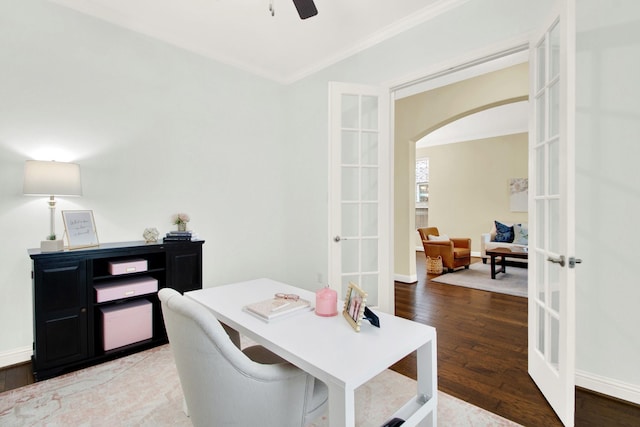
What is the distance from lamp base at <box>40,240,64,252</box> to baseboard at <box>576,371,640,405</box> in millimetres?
3669

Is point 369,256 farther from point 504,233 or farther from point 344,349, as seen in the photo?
point 504,233

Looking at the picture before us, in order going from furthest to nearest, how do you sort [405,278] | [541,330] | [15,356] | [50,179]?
1. [405,278]
2. [15,356]
3. [50,179]
4. [541,330]

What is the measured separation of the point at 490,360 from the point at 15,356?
3.61m

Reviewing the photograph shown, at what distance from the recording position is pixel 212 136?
339cm

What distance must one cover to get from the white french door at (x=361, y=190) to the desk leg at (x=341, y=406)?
191cm

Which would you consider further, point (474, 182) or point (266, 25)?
point (474, 182)

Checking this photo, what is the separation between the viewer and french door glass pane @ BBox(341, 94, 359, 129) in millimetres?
3068

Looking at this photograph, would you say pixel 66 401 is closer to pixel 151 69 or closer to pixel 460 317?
pixel 151 69

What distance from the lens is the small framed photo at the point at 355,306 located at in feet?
4.29

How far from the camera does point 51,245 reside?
221cm

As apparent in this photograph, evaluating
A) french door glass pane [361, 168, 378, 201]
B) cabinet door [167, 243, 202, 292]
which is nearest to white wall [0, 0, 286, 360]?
cabinet door [167, 243, 202, 292]

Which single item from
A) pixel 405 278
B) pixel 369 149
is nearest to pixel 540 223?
pixel 369 149

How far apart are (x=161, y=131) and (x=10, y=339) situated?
203cm

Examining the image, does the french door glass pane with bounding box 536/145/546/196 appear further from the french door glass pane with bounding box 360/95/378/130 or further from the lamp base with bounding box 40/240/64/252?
the lamp base with bounding box 40/240/64/252
